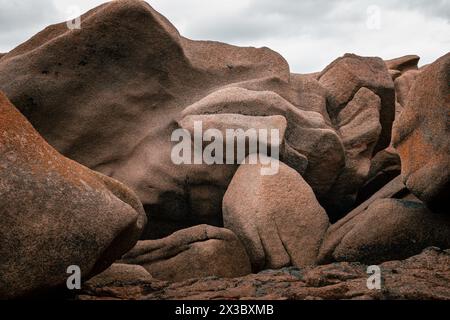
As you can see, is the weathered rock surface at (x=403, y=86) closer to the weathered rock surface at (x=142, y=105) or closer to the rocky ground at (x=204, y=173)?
the rocky ground at (x=204, y=173)

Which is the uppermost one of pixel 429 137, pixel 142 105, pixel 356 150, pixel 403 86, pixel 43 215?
pixel 403 86

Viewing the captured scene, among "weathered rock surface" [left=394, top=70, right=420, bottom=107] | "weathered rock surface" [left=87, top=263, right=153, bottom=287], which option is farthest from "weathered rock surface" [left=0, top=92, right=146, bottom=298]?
"weathered rock surface" [left=394, top=70, right=420, bottom=107]

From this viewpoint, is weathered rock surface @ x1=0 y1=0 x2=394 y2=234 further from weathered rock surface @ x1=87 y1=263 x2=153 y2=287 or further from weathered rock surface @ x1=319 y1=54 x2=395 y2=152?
weathered rock surface @ x1=87 y1=263 x2=153 y2=287

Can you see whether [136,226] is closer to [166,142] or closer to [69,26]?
[166,142]

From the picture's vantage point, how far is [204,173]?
29.0 ft

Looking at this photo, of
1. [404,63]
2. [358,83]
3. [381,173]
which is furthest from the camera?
[404,63]

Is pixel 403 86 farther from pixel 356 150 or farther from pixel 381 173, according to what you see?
pixel 356 150

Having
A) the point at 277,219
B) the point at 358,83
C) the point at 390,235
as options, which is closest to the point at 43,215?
the point at 277,219

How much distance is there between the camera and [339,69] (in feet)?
35.7

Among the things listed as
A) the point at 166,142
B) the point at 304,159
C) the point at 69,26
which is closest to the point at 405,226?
the point at 304,159

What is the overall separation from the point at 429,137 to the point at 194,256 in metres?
3.03

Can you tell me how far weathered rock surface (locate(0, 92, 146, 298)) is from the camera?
4.68m

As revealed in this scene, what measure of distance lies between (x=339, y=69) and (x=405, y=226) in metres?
4.21

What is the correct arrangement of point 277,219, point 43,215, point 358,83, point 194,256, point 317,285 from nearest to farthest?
point 43,215
point 317,285
point 194,256
point 277,219
point 358,83
